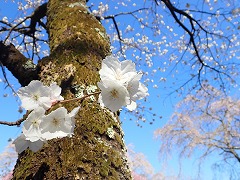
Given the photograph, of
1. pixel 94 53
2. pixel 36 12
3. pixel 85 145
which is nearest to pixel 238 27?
pixel 36 12

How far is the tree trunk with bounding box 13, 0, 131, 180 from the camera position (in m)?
1.08

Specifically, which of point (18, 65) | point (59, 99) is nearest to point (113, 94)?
point (59, 99)

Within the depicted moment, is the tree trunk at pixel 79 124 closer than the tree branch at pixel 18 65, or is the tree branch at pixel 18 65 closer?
the tree trunk at pixel 79 124

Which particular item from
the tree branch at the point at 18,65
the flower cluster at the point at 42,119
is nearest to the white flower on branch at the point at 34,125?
the flower cluster at the point at 42,119

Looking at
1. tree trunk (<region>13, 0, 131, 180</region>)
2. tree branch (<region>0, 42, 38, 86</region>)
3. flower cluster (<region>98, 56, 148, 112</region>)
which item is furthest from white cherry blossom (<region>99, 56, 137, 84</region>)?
tree branch (<region>0, 42, 38, 86</region>)

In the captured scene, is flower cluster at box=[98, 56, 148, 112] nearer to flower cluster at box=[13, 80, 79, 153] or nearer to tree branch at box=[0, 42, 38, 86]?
flower cluster at box=[13, 80, 79, 153]

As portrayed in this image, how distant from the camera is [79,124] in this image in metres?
1.20

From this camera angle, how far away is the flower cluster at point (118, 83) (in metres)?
0.84

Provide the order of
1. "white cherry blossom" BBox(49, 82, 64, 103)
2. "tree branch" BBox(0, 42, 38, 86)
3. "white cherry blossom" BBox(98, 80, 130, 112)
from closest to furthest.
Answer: "white cherry blossom" BBox(98, 80, 130, 112)
"white cherry blossom" BBox(49, 82, 64, 103)
"tree branch" BBox(0, 42, 38, 86)

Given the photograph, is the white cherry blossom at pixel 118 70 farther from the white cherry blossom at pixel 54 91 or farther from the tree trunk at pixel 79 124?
the tree trunk at pixel 79 124

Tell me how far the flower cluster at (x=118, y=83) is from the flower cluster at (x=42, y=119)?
0.13m

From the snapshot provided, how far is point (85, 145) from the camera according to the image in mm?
1134

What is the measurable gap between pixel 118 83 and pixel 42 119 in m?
0.27

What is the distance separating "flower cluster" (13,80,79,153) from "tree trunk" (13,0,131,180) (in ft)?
0.53
